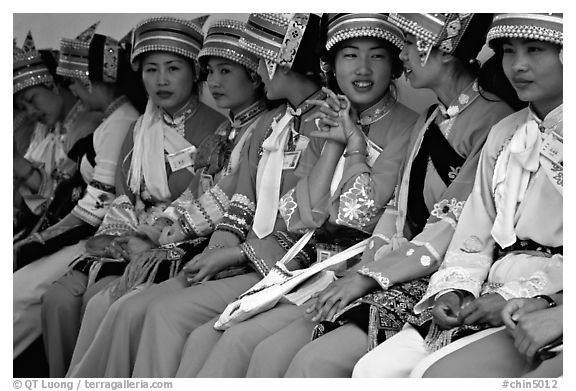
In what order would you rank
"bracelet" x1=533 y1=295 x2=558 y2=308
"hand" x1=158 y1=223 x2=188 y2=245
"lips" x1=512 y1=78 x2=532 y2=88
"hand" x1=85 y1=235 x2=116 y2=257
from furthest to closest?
"hand" x1=85 y1=235 x2=116 y2=257
"hand" x1=158 y1=223 x2=188 y2=245
"lips" x1=512 y1=78 x2=532 y2=88
"bracelet" x1=533 y1=295 x2=558 y2=308

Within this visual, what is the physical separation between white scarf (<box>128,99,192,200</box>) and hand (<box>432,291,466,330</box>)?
180cm

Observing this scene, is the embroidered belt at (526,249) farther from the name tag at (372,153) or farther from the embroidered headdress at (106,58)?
the embroidered headdress at (106,58)

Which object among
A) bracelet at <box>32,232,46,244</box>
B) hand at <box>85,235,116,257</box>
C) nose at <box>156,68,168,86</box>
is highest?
nose at <box>156,68,168,86</box>

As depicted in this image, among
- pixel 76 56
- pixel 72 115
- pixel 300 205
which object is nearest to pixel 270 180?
pixel 300 205

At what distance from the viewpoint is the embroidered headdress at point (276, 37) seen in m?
3.35

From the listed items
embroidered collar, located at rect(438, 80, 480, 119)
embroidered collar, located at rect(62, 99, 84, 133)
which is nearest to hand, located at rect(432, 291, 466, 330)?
embroidered collar, located at rect(438, 80, 480, 119)

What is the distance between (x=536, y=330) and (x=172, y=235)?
6.00 ft

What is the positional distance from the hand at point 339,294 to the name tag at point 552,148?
61cm

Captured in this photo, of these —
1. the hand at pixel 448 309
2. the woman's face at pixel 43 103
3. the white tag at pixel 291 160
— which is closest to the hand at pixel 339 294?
the hand at pixel 448 309

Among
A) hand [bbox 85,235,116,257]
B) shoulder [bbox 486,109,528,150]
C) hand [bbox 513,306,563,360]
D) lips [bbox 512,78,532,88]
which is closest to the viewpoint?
hand [bbox 513,306,563,360]

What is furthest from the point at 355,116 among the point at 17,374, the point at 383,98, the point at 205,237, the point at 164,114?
the point at 17,374

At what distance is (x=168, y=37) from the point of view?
3.96 meters

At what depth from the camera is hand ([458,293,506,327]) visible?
7.59ft

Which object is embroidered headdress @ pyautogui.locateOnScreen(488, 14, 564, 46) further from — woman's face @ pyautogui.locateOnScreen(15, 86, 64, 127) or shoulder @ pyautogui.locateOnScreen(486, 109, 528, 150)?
woman's face @ pyautogui.locateOnScreen(15, 86, 64, 127)
